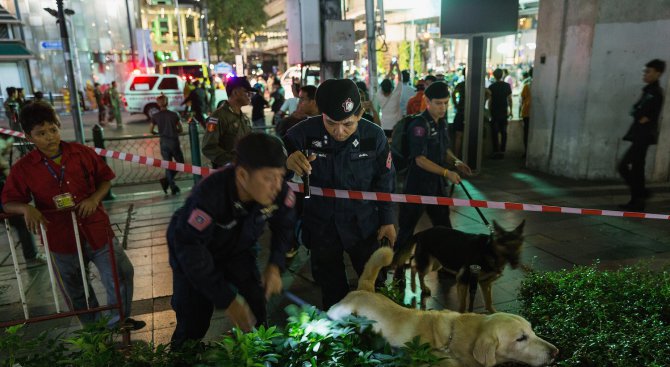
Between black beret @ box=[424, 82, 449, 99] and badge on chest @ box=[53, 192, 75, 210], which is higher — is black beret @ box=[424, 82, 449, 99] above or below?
above

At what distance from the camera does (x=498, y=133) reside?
1043 cm

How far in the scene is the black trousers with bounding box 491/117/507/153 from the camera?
10.1m

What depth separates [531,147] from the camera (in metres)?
8.95

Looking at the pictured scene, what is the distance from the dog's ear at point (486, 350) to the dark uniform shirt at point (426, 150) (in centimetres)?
223

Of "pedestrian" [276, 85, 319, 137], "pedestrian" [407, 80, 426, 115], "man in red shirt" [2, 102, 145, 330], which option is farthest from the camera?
"pedestrian" [407, 80, 426, 115]

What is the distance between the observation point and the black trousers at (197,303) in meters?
2.49

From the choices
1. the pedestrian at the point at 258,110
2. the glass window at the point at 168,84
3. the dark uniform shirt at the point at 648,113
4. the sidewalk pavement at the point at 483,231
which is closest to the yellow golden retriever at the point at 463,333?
the sidewalk pavement at the point at 483,231

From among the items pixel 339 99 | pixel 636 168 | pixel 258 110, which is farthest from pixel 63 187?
pixel 258 110

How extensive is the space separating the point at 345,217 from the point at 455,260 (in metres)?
1.04

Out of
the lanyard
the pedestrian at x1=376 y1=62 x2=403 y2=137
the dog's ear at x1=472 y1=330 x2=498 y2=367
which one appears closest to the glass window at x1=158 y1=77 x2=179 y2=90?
the pedestrian at x1=376 y1=62 x2=403 y2=137

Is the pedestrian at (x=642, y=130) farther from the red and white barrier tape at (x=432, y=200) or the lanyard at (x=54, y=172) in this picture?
the lanyard at (x=54, y=172)

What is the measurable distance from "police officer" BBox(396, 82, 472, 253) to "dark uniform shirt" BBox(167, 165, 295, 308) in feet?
6.43

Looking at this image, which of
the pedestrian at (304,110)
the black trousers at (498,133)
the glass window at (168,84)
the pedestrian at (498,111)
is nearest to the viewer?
the pedestrian at (304,110)

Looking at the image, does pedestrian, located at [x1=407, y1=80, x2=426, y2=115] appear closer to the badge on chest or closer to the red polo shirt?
the red polo shirt
